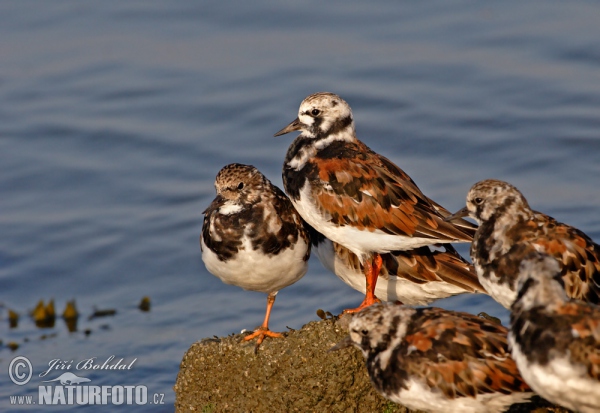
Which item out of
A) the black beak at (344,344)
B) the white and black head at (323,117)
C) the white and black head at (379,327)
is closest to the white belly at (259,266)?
the white and black head at (323,117)

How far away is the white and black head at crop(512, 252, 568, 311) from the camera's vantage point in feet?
15.8

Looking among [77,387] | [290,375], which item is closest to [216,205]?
[290,375]

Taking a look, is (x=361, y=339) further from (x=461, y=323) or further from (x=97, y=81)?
(x=97, y=81)

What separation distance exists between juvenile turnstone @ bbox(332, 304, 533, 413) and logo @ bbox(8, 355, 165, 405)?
3489mm

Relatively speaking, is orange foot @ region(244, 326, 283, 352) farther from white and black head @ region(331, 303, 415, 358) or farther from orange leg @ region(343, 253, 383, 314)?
white and black head @ region(331, 303, 415, 358)

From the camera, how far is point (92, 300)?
34.2 ft

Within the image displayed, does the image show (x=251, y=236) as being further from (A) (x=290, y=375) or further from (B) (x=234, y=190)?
(A) (x=290, y=375)

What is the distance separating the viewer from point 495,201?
575 cm

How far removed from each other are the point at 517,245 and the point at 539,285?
2.53 ft

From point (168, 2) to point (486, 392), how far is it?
11371 mm

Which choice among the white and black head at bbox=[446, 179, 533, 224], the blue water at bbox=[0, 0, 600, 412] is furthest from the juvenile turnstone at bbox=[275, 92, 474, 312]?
the blue water at bbox=[0, 0, 600, 412]

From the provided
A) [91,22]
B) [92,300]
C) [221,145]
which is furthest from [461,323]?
[91,22]

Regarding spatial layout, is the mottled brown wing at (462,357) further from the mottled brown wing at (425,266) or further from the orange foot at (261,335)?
the mottled brown wing at (425,266)

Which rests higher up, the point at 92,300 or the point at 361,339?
the point at 361,339
